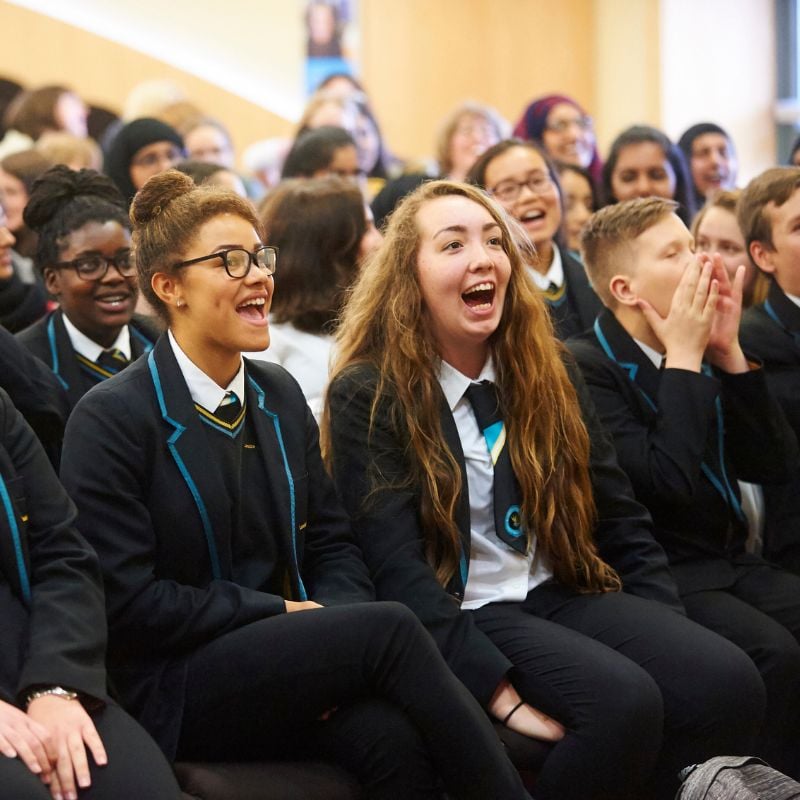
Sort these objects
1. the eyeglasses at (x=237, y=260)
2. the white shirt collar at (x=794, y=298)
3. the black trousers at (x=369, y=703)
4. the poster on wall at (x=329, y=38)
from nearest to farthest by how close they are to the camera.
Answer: the black trousers at (x=369, y=703), the eyeglasses at (x=237, y=260), the white shirt collar at (x=794, y=298), the poster on wall at (x=329, y=38)

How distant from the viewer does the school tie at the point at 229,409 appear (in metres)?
2.24

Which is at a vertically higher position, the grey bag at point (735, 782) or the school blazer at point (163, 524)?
the school blazer at point (163, 524)

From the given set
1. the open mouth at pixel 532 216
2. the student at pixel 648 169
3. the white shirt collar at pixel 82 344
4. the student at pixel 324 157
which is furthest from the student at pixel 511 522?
the student at pixel 648 169

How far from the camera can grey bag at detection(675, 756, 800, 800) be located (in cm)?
200

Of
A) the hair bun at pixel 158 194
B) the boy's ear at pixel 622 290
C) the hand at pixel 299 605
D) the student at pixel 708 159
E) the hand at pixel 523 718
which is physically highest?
the student at pixel 708 159

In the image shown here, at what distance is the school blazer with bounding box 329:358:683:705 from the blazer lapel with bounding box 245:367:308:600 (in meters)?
0.18

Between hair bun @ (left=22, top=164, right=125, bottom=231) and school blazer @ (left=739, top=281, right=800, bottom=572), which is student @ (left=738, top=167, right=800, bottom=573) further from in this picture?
hair bun @ (left=22, top=164, right=125, bottom=231)

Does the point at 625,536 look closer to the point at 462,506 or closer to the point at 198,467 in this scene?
the point at 462,506

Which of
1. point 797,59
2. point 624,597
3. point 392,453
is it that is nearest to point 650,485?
point 624,597

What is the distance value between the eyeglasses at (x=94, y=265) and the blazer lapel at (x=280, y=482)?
2.49 ft

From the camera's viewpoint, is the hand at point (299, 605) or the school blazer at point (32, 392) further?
the school blazer at point (32, 392)

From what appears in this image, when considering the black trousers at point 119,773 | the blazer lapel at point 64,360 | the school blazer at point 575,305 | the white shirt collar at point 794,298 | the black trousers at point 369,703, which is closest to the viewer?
the black trousers at point 119,773

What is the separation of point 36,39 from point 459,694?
651 centimetres

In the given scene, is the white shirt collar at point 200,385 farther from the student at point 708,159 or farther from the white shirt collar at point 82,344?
the student at point 708,159
